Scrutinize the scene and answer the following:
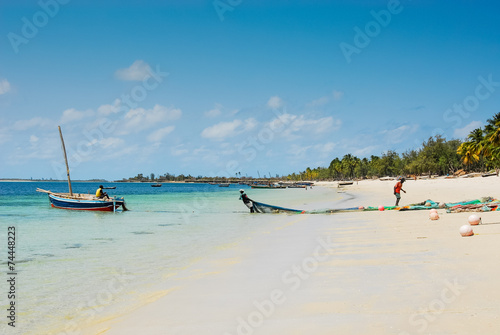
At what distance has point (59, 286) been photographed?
774 cm

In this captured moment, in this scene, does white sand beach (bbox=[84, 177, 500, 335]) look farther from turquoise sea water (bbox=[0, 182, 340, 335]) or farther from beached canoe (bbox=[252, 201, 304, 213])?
beached canoe (bbox=[252, 201, 304, 213])

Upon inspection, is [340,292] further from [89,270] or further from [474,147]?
[474,147]

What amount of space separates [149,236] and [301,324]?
12.7 metres

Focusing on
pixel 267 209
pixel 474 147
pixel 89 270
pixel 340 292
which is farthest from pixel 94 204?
pixel 474 147

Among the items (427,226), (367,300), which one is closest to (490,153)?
(427,226)

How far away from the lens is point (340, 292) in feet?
18.4

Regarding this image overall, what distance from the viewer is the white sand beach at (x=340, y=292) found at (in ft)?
14.4

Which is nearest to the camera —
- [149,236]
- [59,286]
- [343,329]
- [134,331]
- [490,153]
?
[343,329]

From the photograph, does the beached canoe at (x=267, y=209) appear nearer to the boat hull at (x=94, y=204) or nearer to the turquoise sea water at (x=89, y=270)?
the turquoise sea water at (x=89, y=270)

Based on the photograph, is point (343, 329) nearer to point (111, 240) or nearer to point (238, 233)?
point (238, 233)

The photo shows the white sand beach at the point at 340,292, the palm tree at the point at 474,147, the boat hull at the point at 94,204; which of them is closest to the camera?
the white sand beach at the point at 340,292

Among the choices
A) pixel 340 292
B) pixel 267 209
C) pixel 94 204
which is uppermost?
pixel 94 204

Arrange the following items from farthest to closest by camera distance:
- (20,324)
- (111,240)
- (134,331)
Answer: (111,240) < (20,324) < (134,331)

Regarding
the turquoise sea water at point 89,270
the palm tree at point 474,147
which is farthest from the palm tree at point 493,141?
the turquoise sea water at point 89,270
